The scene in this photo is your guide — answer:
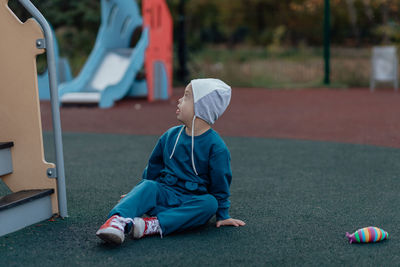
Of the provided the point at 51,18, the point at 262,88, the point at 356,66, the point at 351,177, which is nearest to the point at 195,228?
the point at 351,177

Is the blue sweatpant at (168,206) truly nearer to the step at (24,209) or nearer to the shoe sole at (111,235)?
the shoe sole at (111,235)

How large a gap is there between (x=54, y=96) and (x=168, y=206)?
3.11 feet

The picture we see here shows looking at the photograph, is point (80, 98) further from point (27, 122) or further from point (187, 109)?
point (187, 109)

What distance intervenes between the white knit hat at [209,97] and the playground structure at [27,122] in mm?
871

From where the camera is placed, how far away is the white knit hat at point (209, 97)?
312 centimetres

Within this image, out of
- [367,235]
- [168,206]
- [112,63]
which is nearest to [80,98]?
[112,63]

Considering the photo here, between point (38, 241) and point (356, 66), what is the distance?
13.7 meters

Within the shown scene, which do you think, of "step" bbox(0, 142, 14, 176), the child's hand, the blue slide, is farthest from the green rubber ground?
the blue slide

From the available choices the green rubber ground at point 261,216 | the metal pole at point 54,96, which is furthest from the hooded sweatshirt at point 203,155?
the metal pole at point 54,96

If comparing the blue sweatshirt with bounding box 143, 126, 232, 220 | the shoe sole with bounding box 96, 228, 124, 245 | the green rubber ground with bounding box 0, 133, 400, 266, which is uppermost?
the blue sweatshirt with bounding box 143, 126, 232, 220

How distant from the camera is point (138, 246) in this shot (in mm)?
2947

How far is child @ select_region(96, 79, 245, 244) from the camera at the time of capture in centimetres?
311

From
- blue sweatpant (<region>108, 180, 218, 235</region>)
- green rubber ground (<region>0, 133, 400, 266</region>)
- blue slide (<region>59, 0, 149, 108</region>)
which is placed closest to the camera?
green rubber ground (<region>0, 133, 400, 266</region>)

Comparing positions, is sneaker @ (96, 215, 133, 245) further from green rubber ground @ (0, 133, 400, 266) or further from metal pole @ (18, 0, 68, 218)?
metal pole @ (18, 0, 68, 218)
